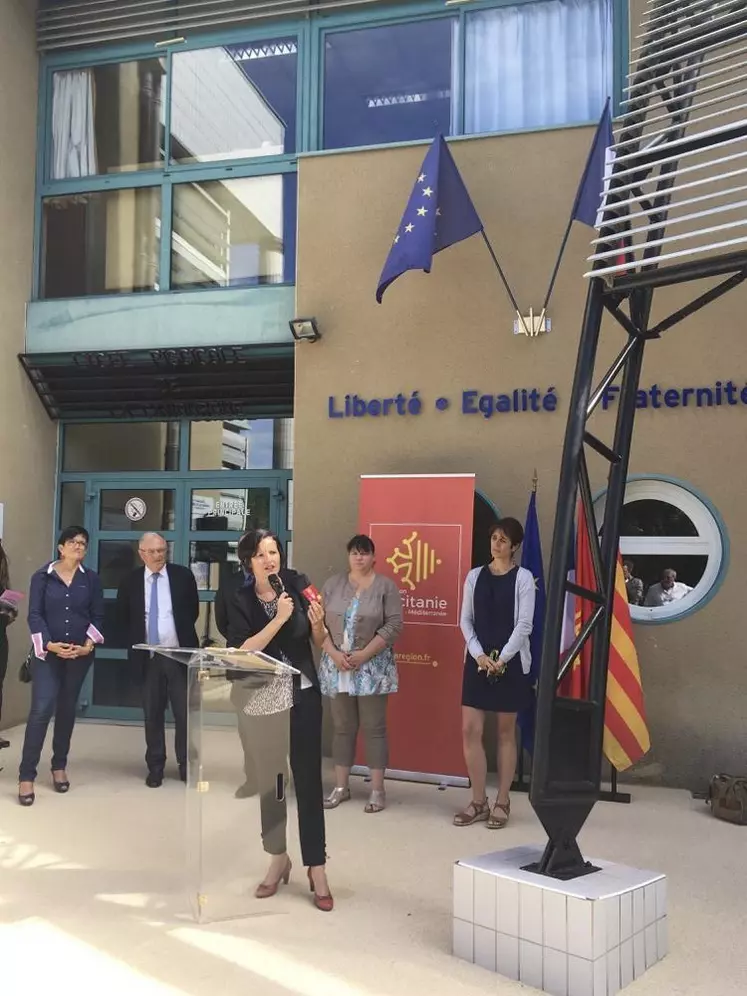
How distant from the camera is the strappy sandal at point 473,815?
15.4 feet

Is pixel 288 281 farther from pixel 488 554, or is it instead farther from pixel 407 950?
pixel 407 950

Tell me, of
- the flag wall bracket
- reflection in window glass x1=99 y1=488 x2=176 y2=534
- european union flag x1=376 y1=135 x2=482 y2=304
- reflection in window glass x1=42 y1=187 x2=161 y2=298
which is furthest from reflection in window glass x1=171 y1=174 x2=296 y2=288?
the flag wall bracket

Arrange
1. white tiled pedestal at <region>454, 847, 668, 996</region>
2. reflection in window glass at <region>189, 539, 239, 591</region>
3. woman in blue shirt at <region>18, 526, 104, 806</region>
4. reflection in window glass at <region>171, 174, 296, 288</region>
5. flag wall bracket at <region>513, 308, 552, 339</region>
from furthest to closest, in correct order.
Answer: reflection in window glass at <region>189, 539, 239, 591</region>, reflection in window glass at <region>171, 174, 296, 288</region>, flag wall bracket at <region>513, 308, 552, 339</region>, woman in blue shirt at <region>18, 526, 104, 806</region>, white tiled pedestal at <region>454, 847, 668, 996</region>

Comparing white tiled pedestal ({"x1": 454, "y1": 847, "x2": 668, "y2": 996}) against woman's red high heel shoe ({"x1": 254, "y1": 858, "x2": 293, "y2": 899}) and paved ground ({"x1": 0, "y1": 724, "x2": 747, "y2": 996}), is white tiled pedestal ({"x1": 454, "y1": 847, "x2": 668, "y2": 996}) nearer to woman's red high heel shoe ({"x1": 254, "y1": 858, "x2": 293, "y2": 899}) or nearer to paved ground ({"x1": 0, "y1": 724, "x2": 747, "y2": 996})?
paved ground ({"x1": 0, "y1": 724, "x2": 747, "y2": 996})

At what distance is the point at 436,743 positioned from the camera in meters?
5.50

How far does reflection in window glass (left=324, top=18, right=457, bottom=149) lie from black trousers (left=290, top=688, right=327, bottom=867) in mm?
4686

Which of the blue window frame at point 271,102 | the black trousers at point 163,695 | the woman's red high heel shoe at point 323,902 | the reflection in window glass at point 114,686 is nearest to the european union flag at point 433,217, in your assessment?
the blue window frame at point 271,102

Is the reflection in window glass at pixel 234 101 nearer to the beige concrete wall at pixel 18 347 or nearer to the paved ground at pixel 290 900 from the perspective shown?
the beige concrete wall at pixel 18 347

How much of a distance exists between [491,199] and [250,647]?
4.00 m

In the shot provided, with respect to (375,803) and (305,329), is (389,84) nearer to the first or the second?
(305,329)

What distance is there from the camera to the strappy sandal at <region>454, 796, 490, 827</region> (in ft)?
15.4

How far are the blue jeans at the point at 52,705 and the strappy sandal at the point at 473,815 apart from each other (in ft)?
7.87

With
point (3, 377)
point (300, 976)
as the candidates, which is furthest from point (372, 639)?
point (3, 377)

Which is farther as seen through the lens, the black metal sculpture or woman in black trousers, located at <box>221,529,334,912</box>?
woman in black trousers, located at <box>221,529,334,912</box>
